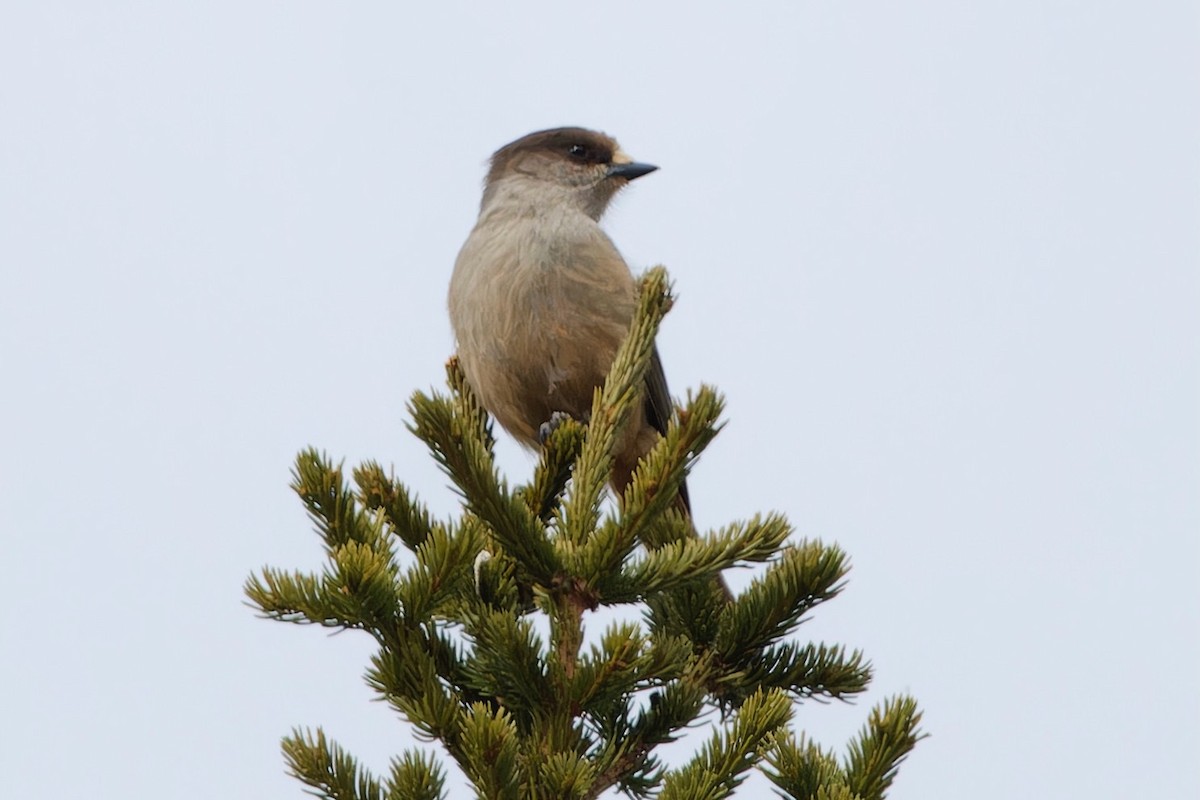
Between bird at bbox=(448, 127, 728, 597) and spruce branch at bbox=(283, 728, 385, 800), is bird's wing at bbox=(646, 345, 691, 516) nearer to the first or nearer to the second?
bird at bbox=(448, 127, 728, 597)

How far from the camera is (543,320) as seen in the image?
4785mm

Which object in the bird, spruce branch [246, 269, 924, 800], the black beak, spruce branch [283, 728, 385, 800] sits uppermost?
the black beak

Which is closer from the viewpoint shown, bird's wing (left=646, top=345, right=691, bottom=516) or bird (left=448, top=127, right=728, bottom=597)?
bird (left=448, top=127, right=728, bottom=597)

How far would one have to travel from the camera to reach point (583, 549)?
9.37ft

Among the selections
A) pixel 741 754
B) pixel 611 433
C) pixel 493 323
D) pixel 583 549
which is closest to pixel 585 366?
pixel 493 323

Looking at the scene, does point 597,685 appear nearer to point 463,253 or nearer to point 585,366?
point 585,366

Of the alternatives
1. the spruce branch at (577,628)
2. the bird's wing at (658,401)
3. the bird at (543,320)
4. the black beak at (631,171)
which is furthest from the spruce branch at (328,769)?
the black beak at (631,171)

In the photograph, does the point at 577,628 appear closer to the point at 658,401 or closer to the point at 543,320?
the point at 543,320

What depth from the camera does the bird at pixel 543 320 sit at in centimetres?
478

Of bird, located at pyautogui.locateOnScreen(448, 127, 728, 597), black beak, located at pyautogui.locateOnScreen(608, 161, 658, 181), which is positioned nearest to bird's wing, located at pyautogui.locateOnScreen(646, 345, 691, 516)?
bird, located at pyautogui.locateOnScreen(448, 127, 728, 597)

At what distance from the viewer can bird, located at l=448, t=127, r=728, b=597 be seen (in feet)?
15.7

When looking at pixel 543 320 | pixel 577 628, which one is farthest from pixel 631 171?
pixel 577 628

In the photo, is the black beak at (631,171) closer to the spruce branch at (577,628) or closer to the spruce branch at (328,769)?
the spruce branch at (577,628)

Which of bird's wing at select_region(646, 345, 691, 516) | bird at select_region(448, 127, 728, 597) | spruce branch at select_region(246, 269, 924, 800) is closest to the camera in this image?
spruce branch at select_region(246, 269, 924, 800)
